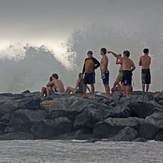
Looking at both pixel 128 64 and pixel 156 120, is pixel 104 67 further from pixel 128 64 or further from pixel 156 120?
pixel 156 120

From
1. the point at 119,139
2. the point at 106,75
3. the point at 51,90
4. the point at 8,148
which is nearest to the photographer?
the point at 8,148

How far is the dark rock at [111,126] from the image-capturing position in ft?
57.5

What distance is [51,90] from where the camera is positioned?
998 inches

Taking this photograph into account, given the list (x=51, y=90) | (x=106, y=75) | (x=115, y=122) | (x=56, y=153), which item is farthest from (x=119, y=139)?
(x=51, y=90)

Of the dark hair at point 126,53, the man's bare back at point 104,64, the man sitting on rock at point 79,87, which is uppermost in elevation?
the dark hair at point 126,53

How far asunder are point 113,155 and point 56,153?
1262mm

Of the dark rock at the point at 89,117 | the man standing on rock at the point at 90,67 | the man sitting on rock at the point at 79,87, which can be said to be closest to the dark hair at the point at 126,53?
the man standing on rock at the point at 90,67

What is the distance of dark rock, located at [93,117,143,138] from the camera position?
17519 millimetres

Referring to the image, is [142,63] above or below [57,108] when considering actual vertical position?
above

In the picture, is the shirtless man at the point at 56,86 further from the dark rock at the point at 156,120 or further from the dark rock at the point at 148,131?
the dark rock at the point at 148,131

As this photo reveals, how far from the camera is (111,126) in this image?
17625 millimetres

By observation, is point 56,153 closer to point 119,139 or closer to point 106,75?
point 119,139

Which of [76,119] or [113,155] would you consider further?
[76,119]

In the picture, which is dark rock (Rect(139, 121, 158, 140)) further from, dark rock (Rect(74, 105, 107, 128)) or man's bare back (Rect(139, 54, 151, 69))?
man's bare back (Rect(139, 54, 151, 69))
